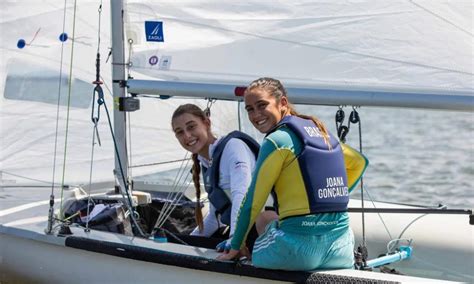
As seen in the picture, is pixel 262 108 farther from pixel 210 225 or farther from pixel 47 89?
pixel 47 89

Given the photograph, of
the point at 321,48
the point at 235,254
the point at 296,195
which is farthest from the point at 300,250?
the point at 321,48

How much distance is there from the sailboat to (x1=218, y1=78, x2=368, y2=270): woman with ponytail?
0.08m

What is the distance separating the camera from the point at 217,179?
12.8 ft

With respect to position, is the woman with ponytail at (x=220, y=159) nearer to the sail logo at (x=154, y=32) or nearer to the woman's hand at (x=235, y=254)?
the woman's hand at (x=235, y=254)

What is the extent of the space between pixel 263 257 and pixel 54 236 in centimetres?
99

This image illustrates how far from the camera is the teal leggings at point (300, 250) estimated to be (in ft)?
11.2

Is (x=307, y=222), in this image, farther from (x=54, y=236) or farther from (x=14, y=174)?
(x=14, y=174)

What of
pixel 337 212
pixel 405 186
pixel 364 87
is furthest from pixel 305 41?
pixel 405 186

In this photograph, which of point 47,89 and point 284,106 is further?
point 47,89

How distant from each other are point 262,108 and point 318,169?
11.2 inches

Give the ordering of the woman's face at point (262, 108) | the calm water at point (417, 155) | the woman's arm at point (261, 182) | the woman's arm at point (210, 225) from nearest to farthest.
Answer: the woman's arm at point (261, 182) < the woman's face at point (262, 108) < the woman's arm at point (210, 225) < the calm water at point (417, 155)

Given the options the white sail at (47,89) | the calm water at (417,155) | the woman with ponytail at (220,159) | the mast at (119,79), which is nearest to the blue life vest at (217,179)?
the woman with ponytail at (220,159)

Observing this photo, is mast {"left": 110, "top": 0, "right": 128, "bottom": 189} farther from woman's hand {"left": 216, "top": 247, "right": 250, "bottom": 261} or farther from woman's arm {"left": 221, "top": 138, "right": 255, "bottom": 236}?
woman's hand {"left": 216, "top": 247, "right": 250, "bottom": 261}

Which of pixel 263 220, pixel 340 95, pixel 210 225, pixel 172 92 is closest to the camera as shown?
pixel 263 220
